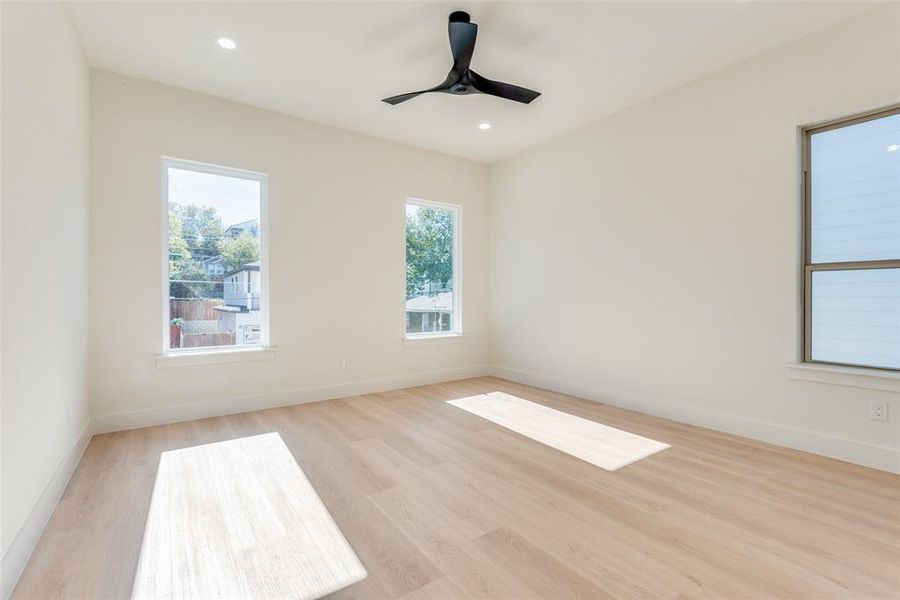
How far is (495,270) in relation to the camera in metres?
5.78

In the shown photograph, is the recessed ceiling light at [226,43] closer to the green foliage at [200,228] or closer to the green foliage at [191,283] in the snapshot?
the green foliage at [200,228]

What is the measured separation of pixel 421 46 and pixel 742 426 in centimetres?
384

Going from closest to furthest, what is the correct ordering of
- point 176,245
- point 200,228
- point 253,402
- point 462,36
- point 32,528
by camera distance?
point 32,528 → point 462,36 → point 176,245 → point 200,228 → point 253,402

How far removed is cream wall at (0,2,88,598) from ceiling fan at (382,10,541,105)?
2.04 meters

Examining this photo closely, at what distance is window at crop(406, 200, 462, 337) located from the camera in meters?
5.28

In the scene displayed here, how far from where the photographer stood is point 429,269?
5.45 metres

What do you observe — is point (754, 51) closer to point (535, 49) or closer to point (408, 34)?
point (535, 49)

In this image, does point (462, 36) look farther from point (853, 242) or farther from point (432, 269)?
point (432, 269)

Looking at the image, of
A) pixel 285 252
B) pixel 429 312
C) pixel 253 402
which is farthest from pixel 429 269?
pixel 253 402

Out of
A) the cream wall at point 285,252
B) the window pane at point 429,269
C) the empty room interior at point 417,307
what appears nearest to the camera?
the empty room interior at point 417,307

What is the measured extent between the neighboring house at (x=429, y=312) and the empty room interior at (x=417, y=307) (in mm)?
186

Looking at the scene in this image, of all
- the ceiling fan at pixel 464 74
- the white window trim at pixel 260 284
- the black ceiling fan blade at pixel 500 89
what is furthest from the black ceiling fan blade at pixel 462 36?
the white window trim at pixel 260 284

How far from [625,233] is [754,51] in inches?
66.0

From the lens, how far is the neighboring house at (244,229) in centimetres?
402
